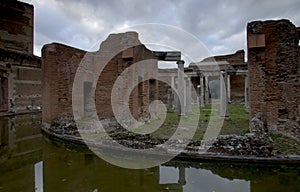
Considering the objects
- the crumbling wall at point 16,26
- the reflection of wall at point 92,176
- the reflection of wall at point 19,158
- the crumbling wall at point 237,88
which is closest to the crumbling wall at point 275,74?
the reflection of wall at point 92,176

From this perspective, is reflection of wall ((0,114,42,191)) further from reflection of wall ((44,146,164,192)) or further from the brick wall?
the brick wall

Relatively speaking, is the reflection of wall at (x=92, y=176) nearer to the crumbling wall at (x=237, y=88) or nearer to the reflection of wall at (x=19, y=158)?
the reflection of wall at (x=19, y=158)

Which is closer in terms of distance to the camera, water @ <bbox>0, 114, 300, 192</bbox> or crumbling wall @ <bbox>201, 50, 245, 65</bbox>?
water @ <bbox>0, 114, 300, 192</bbox>

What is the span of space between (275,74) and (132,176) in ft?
19.8

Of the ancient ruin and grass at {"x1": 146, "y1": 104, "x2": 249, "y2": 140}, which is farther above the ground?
the ancient ruin

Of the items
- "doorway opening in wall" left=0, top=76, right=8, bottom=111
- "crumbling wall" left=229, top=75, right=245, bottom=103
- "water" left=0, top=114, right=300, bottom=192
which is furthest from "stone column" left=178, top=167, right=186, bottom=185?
"crumbling wall" left=229, top=75, right=245, bottom=103

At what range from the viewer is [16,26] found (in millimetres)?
25156

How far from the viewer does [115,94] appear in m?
11.7

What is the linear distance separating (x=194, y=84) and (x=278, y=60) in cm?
2032

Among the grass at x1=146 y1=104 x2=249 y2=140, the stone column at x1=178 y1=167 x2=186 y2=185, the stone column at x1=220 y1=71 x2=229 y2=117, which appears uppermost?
the stone column at x1=220 y1=71 x2=229 y2=117

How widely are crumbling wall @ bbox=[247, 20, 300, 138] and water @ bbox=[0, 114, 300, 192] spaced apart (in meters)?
2.74

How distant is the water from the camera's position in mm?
4918

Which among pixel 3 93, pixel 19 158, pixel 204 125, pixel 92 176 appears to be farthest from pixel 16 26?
pixel 92 176

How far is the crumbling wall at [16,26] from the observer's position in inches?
953
